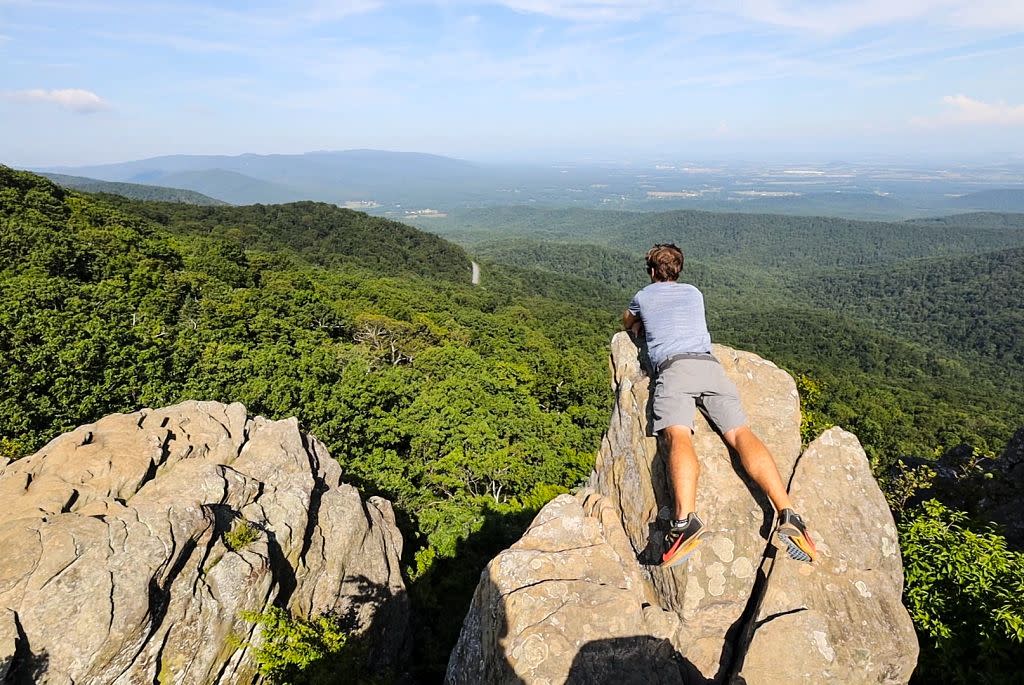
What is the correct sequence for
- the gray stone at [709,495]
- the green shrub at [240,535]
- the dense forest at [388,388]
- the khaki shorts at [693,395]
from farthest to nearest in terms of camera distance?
1. the dense forest at [388,388]
2. the green shrub at [240,535]
3. the khaki shorts at [693,395]
4. the gray stone at [709,495]

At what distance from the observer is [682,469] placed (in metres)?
5.38

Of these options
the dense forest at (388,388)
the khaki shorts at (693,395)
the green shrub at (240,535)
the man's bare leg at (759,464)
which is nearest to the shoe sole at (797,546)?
the man's bare leg at (759,464)

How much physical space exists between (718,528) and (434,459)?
18528 mm

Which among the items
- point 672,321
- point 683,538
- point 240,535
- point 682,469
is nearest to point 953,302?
point 672,321

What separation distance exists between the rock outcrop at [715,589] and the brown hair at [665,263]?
1.85 meters

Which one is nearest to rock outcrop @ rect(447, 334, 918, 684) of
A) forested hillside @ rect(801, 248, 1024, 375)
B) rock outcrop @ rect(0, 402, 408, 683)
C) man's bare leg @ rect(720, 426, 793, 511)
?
man's bare leg @ rect(720, 426, 793, 511)

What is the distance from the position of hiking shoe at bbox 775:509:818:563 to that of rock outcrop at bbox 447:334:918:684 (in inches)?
14.1

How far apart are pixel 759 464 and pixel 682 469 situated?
90cm

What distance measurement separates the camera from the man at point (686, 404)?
5.04 m

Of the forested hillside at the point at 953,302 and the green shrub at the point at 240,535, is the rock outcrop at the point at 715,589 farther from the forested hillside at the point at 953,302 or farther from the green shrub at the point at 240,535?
the forested hillside at the point at 953,302

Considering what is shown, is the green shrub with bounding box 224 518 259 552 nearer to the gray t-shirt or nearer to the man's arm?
the man's arm

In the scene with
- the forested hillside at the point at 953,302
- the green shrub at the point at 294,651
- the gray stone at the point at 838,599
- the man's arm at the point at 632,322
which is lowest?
the forested hillside at the point at 953,302

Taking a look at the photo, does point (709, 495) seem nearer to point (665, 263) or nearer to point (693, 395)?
point (693, 395)

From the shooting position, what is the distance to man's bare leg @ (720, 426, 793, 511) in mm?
5137
